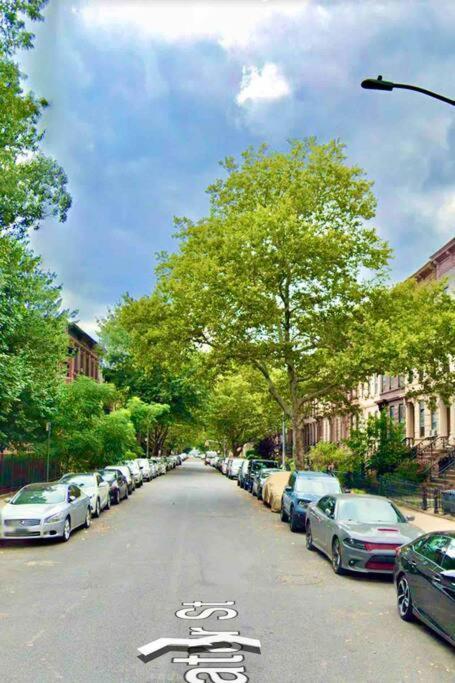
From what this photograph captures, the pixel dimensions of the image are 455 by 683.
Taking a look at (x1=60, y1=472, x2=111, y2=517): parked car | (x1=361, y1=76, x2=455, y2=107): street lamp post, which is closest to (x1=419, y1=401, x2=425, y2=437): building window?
(x1=60, y1=472, x2=111, y2=517): parked car

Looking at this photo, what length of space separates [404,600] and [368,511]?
415cm

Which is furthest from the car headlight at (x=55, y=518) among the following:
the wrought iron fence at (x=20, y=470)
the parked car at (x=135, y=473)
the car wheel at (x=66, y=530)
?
the parked car at (x=135, y=473)

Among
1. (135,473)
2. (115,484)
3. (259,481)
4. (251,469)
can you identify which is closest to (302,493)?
(115,484)

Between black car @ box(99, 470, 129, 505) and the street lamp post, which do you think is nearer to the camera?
the street lamp post

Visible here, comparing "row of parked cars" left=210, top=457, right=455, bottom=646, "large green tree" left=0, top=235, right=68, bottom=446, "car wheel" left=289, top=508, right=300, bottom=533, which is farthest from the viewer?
"large green tree" left=0, top=235, right=68, bottom=446

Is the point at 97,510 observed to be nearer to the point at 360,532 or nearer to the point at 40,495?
the point at 40,495

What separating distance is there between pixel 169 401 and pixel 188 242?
101 feet

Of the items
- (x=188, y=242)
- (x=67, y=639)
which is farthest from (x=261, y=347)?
(x=67, y=639)

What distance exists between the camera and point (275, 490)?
79.6ft

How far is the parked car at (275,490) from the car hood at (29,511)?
9944mm

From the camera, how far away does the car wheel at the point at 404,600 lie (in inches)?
326

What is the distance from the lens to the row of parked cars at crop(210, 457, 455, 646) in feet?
24.2

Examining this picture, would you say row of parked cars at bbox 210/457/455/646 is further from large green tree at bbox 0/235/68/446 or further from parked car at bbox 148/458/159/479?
parked car at bbox 148/458/159/479

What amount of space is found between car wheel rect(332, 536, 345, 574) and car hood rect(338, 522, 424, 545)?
313 mm
